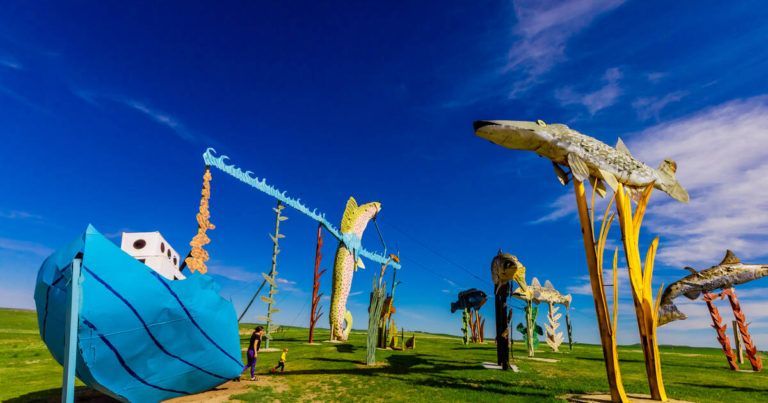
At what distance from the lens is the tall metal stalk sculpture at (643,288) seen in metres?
10.2

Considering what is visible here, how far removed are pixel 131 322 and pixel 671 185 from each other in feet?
49.5

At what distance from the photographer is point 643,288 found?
1067 centimetres

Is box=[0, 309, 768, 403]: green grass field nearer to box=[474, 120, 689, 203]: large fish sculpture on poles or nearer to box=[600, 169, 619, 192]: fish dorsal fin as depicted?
box=[600, 169, 619, 192]: fish dorsal fin

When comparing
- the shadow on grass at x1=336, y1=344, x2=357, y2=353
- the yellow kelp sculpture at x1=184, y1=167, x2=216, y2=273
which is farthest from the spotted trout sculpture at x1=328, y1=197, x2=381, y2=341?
the yellow kelp sculpture at x1=184, y1=167, x2=216, y2=273

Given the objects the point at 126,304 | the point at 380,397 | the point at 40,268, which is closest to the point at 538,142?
the point at 380,397

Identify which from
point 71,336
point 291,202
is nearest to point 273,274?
point 291,202

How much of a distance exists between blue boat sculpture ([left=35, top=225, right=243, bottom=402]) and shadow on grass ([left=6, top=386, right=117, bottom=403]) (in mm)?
1722

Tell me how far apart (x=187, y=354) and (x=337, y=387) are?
4574mm

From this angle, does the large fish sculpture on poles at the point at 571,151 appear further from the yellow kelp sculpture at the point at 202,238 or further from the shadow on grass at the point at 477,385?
the yellow kelp sculpture at the point at 202,238

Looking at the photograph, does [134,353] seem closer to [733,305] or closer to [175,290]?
[175,290]

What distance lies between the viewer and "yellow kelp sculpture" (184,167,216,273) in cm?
1512

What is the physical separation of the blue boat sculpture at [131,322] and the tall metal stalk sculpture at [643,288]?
35.9 ft

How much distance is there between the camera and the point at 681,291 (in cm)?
1416

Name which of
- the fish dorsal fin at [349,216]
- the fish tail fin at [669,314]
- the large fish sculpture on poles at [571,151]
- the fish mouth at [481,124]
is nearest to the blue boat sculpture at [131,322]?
the fish mouth at [481,124]
